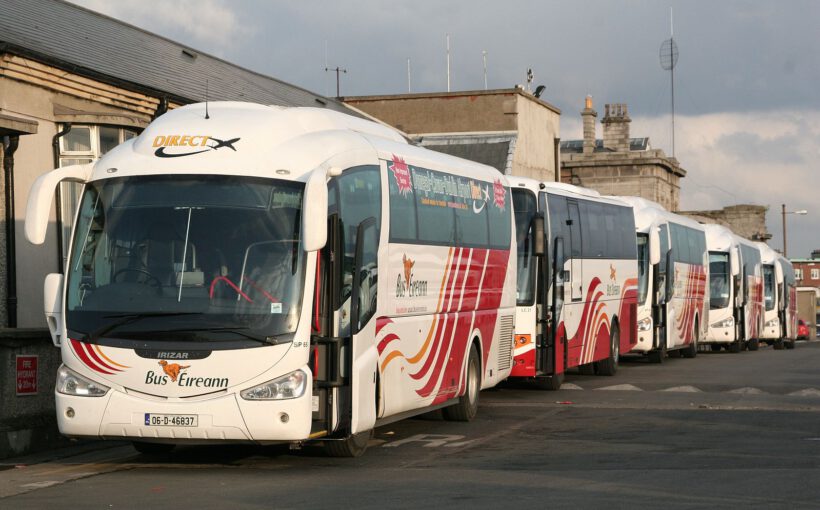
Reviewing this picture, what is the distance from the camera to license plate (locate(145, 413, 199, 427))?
40.2ft

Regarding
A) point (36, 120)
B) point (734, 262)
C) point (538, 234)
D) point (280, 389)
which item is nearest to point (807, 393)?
point (538, 234)

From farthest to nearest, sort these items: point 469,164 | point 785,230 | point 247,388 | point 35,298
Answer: point 785,230 < point 35,298 < point 469,164 < point 247,388

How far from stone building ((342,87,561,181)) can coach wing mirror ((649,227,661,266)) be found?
15.7 meters

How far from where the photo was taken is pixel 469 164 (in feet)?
60.2

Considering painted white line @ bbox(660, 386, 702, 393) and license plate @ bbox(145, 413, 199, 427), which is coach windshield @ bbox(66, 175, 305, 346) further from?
painted white line @ bbox(660, 386, 702, 393)

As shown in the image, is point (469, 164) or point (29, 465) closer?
point (29, 465)

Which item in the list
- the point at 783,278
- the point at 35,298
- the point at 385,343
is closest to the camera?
the point at 385,343

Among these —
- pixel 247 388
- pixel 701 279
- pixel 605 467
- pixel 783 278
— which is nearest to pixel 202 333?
pixel 247 388

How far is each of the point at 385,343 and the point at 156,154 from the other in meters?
3.14

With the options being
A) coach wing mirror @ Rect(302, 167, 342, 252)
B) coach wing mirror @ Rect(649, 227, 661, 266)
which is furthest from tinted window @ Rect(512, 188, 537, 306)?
coach wing mirror @ Rect(649, 227, 661, 266)

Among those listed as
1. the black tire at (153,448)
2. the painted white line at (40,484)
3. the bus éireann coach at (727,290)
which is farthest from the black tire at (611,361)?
the painted white line at (40,484)

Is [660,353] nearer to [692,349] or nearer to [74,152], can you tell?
[692,349]

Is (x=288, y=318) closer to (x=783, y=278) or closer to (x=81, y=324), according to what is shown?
(x=81, y=324)

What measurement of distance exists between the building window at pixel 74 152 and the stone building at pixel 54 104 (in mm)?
15
